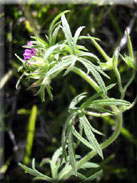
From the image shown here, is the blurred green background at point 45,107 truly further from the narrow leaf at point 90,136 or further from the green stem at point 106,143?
the narrow leaf at point 90,136

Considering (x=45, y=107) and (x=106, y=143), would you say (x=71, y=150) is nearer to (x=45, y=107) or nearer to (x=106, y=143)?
(x=106, y=143)

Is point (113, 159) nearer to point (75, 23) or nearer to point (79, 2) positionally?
point (75, 23)

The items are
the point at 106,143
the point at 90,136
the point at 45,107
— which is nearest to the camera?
the point at 90,136

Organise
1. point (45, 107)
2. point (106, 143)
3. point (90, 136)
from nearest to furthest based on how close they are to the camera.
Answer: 1. point (90, 136)
2. point (106, 143)
3. point (45, 107)

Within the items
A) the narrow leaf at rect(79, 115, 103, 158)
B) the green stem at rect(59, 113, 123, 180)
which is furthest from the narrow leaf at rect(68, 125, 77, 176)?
the green stem at rect(59, 113, 123, 180)

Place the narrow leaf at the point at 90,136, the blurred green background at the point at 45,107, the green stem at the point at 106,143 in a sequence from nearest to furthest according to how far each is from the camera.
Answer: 1. the narrow leaf at the point at 90,136
2. the green stem at the point at 106,143
3. the blurred green background at the point at 45,107

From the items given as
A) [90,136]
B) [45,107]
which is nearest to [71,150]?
[90,136]

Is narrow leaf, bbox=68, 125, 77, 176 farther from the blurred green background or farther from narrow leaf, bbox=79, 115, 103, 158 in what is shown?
the blurred green background

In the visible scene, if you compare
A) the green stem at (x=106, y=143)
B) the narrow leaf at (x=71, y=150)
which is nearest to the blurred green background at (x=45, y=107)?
the green stem at (x=106, y=143)
